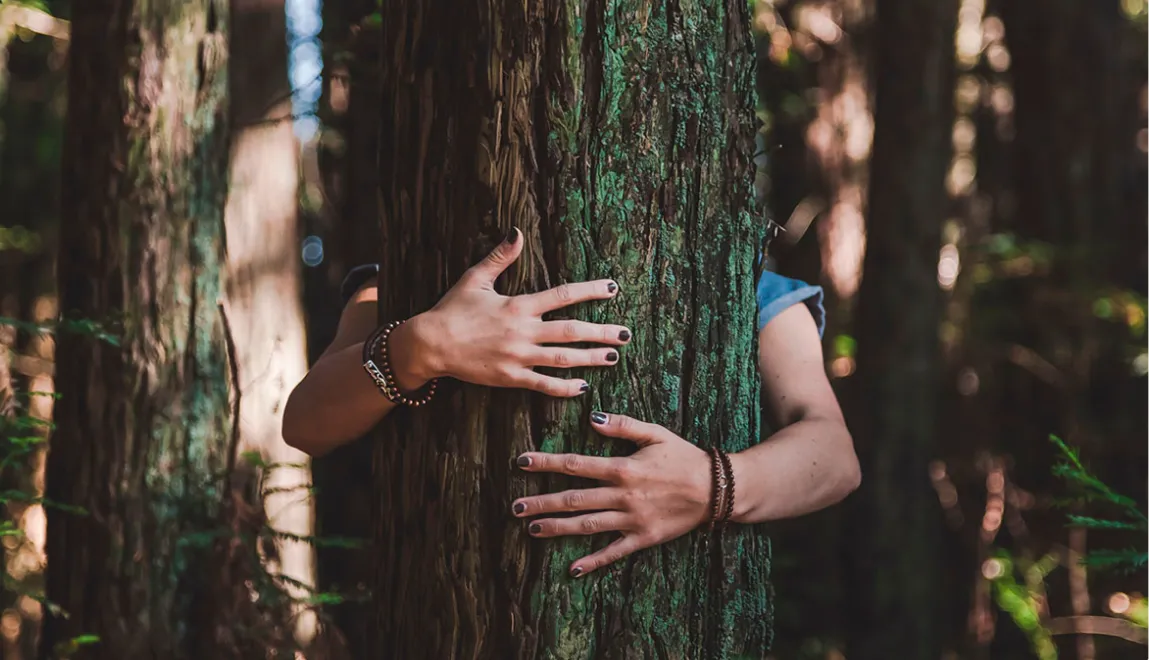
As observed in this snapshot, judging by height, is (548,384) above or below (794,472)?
above

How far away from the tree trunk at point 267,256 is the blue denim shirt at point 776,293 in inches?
81.7

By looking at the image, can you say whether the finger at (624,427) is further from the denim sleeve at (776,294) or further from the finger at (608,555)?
the denim sleeve at (776,294)

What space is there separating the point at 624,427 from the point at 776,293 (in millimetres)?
671

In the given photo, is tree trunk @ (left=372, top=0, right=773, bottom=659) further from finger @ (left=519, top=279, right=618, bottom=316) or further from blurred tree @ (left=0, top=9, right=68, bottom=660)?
blurred tree @ (left=0, top=9, right=68, bottom=660)

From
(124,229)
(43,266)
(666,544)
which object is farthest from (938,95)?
(43,266)

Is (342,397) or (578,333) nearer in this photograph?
(578,333)

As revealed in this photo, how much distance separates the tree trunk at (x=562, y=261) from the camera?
1.95 meters

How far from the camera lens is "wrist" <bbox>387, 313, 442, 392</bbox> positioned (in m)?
1.95

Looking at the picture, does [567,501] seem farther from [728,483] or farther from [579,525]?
[728,483]

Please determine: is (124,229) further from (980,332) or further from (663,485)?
(980,332)

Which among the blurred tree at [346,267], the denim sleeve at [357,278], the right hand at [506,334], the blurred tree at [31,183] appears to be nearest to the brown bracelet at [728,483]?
the right hand at [506,334]

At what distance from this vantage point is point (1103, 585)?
6555mm

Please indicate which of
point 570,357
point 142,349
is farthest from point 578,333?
point 142,349

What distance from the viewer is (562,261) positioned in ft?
6.44
